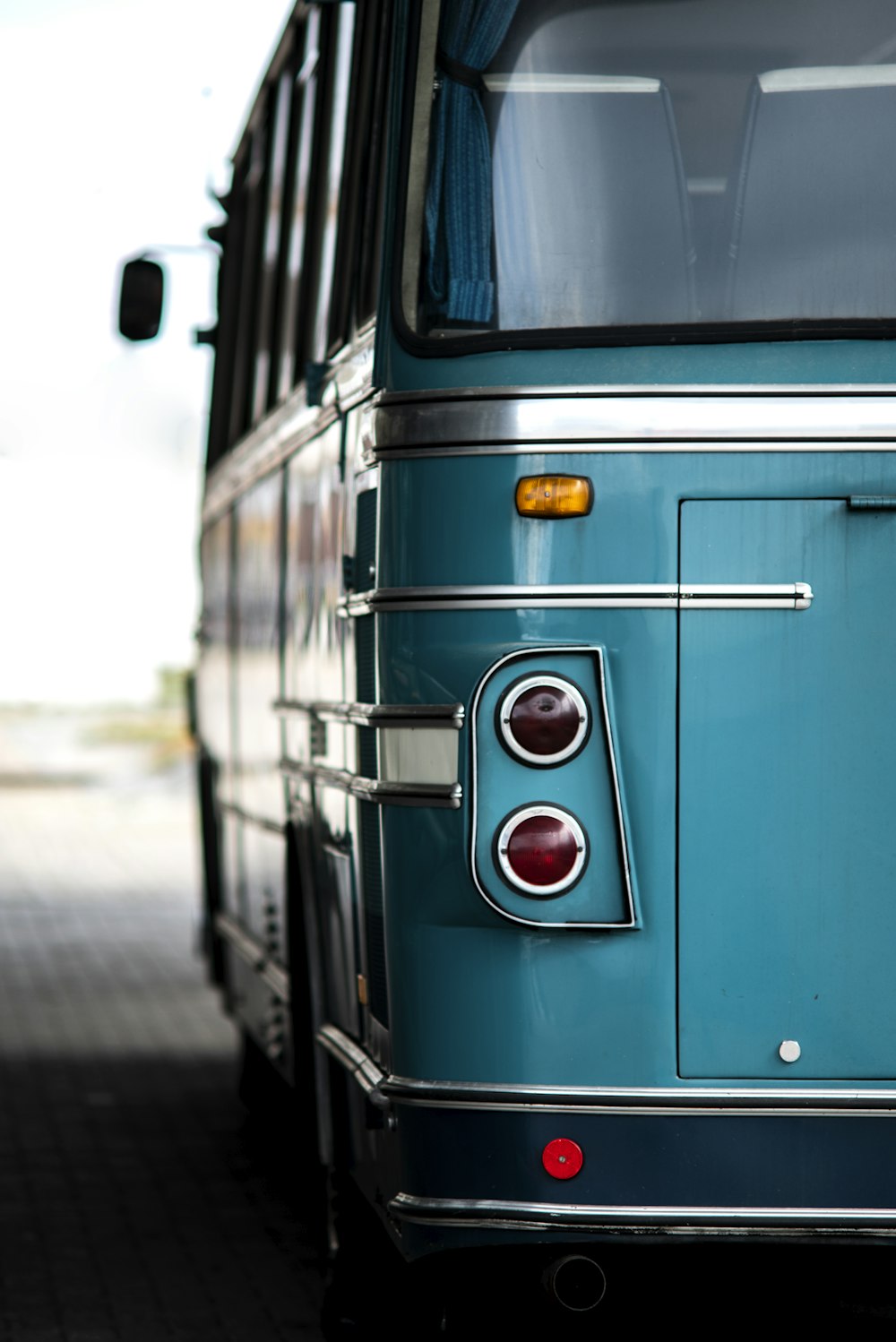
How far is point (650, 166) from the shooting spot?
4.82 m

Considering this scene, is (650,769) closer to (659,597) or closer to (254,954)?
(659,597)

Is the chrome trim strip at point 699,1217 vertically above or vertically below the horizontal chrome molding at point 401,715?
below

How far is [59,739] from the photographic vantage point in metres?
34.0

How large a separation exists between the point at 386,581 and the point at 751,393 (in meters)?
0.80

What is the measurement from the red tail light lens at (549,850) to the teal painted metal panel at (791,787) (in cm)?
21

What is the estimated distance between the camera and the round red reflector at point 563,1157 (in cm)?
455

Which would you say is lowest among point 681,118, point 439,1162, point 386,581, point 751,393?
point 439,1162

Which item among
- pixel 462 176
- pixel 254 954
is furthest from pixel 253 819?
pixel 462 176

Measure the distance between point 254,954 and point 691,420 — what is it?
399 centimetres

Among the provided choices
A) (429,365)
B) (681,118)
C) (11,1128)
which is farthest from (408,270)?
(11,1128)

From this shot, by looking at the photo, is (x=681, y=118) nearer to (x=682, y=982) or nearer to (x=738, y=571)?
(x=738, y=571)

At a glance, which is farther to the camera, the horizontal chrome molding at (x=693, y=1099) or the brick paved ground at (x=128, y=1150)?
the brick paved ground at (x=128, y=1150)

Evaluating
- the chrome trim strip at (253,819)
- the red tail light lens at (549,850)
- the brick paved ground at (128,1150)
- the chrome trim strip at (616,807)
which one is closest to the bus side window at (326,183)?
the chrome trim strip at (253,819)

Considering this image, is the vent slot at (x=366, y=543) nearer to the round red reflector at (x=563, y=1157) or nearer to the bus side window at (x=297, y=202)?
the round red reflector at (x=563, y=1157)
